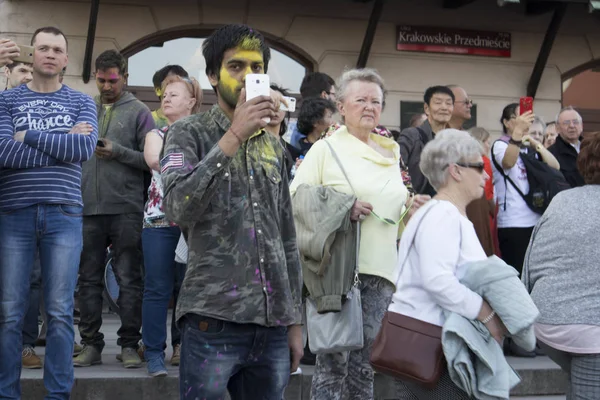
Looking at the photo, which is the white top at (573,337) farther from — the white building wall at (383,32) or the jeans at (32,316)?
the white building wall at (383,32)

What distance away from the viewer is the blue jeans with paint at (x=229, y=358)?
3.38m

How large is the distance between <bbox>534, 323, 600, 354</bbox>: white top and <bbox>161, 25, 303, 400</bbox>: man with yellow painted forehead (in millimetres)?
1838

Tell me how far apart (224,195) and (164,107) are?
144 inches

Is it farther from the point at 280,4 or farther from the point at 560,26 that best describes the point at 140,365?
the point at 560,26

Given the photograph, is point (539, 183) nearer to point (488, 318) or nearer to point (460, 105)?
point (460, 105)

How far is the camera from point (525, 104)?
27.0 feet

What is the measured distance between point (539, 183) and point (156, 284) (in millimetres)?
3693

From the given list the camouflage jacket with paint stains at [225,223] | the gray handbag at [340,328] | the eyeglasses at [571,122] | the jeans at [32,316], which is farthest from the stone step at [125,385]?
the eyeglasses at [571,122]

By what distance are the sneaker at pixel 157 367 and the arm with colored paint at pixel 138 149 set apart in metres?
1.42

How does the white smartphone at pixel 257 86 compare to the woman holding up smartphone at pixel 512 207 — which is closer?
the white smartphone at pixel 257 86

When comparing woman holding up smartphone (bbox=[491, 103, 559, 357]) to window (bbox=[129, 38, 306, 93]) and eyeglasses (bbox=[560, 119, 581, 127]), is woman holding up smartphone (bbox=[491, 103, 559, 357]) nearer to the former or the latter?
eyeglasses (bbox=[560, 119, 581, 127])

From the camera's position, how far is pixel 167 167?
134 inches

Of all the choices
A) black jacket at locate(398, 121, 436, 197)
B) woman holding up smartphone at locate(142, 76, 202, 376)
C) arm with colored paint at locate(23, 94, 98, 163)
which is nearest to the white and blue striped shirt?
arm with colored paint at locate(23, 94, 98, 163)

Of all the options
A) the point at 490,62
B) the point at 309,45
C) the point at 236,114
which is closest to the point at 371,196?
the point at 236,114
